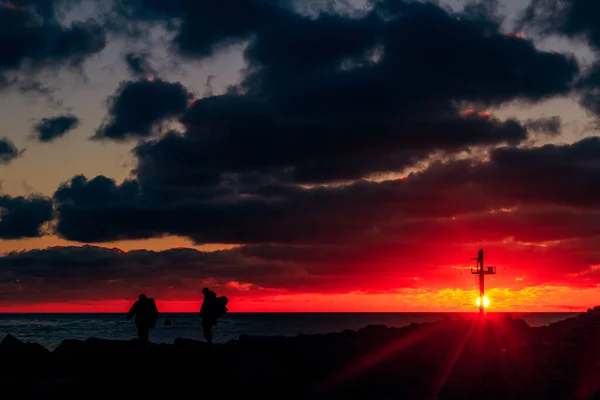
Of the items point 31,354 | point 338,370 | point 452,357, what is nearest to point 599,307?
point 452,357

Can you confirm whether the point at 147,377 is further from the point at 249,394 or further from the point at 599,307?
the point at 599,307

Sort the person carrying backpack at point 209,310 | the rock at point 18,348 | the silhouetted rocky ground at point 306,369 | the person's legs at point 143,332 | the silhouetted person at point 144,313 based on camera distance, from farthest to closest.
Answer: the person carrying backpack at point 209,310, the person's legs at point 143,332, the silhouetted person at point 144,313, the rock at point 18,348, the silhouetted rocky ground at point 306,369

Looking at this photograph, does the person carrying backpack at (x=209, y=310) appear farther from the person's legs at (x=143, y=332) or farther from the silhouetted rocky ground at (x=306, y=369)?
the person's legs at (x=143, y=332)

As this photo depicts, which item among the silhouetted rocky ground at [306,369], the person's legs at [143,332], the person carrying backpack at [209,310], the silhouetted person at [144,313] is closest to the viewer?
the silhouetted rocky ground at [306,369]

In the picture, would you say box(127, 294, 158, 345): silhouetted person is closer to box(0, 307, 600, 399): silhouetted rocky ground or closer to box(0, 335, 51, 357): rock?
box(0, 307, 600, 399): silhouetted rocky ground

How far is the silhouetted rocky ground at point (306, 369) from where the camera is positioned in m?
20.6

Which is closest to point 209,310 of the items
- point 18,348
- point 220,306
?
point 220,306

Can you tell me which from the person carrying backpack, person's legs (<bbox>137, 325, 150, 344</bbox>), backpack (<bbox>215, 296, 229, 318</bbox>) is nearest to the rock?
person's legs (<bbox>137, 325, 150, 344</bbox>)

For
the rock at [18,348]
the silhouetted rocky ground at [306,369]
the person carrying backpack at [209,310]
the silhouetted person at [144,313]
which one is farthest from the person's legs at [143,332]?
the rock at [18,348]

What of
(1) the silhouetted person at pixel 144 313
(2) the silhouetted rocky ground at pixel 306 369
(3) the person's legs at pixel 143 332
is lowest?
(2) the silhouetted rocky ground at pixel 306 369

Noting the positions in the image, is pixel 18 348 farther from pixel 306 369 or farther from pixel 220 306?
pixel 306 369

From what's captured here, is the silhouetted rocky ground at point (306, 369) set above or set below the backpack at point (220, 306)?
below

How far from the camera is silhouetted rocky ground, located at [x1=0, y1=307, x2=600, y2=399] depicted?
813 inches

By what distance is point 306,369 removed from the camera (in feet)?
81.8
